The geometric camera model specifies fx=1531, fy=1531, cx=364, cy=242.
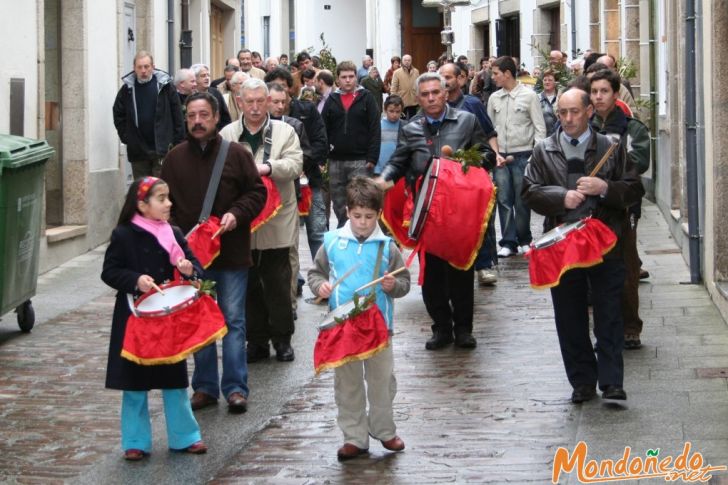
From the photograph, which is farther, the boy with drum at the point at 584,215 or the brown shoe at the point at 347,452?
the boy with drum at the point at 584,215

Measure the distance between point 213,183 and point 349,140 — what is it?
6.01 metres

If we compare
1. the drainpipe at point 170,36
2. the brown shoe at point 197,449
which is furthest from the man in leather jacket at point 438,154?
the drainpipe at point 170,36

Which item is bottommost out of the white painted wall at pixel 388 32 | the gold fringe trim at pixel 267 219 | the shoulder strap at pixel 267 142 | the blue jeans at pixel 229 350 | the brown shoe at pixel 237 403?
the brown shoe at pixel 237 403

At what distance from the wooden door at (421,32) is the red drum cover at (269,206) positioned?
136 ft

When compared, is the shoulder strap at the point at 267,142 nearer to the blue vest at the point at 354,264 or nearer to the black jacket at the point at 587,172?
the black jacket at the point at 587,172

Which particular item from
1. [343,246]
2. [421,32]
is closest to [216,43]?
[343,246]

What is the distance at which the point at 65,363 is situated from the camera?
10227 mm

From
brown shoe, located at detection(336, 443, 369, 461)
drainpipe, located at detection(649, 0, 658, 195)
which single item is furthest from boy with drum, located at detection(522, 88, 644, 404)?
drainpipe, located at detection(649, 0, 658, 195)

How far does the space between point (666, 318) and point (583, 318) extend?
280cm

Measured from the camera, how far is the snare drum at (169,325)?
7395 millimetres

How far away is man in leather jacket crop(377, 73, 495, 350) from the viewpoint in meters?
10.5

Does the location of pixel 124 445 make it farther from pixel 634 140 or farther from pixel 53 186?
pixel 53 186

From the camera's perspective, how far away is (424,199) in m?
10.3

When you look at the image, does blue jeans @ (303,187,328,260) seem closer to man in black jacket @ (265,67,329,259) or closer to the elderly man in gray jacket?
man in black jacket @ (265,67,329,259)
